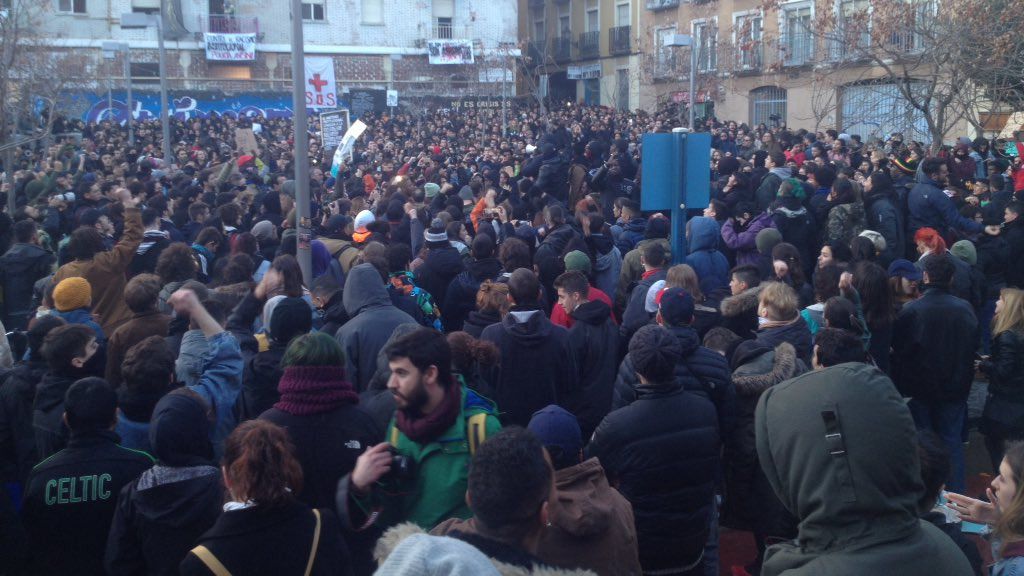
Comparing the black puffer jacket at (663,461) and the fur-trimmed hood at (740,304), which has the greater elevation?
the fur-trimmed hood at (740,304)

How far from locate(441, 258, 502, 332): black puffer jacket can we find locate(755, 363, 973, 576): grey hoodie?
531 centimetres

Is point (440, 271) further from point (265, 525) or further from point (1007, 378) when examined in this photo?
point (265, 525)

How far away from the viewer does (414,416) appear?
3.47 meters

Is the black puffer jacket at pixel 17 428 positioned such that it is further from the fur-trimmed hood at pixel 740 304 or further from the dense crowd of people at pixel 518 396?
the fur-trimmed hood at pixel 740 304

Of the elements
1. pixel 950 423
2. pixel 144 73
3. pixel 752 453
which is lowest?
pixel 950 423

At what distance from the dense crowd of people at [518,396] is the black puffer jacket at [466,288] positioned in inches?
0.7

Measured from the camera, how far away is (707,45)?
35625 millimetres

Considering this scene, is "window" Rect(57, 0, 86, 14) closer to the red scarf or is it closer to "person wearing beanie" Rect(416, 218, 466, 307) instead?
"person wearing beanie" Rect(416, 218, 466, 307)

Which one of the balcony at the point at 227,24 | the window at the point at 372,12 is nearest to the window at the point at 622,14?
the window at the point at 372,12

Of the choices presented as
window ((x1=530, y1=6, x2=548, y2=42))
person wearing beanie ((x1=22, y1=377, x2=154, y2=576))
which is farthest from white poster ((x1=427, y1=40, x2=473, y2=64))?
person wearing beanie ((x1=22, y1=377, x2=154, y2=576))

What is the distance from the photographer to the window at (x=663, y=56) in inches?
1394

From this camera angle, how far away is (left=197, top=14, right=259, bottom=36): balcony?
42656mm

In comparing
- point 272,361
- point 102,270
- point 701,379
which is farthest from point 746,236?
point 102,270

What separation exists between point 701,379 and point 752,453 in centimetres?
56
